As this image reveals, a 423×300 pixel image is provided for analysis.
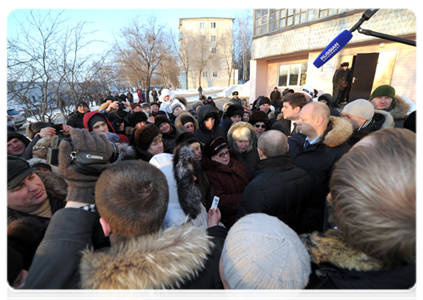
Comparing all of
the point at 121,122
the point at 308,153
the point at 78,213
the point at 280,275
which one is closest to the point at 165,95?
the point at 121,122

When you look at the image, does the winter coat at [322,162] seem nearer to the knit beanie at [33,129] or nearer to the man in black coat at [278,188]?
the man in black coat at [278,188]

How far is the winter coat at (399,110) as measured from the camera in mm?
3414

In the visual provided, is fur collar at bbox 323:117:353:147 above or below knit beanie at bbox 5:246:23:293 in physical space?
above

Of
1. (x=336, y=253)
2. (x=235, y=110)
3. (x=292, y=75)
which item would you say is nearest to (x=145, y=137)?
(x=336, y=253)

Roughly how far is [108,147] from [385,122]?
13.6ft

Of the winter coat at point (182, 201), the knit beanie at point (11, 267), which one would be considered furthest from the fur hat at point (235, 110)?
the knit beanie at point (11, 267)

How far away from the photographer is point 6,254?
0.76 metres

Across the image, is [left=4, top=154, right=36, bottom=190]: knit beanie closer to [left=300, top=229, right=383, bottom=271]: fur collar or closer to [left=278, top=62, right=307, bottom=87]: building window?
[left=300, top=229, right=383, bottom=271]: fur collar

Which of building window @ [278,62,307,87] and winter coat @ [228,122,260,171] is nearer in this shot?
winter coat @ [228,122,260,171]

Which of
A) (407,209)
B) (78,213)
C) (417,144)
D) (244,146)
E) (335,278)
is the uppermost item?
(417,144)

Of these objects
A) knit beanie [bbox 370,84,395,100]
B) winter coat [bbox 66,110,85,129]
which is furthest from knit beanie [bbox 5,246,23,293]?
winter coat [bbox 66,110,85,129]

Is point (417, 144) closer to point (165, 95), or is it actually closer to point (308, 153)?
point (308, 153)

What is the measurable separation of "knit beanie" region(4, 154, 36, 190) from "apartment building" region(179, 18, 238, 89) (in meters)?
34.6

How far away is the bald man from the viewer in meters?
2.17
